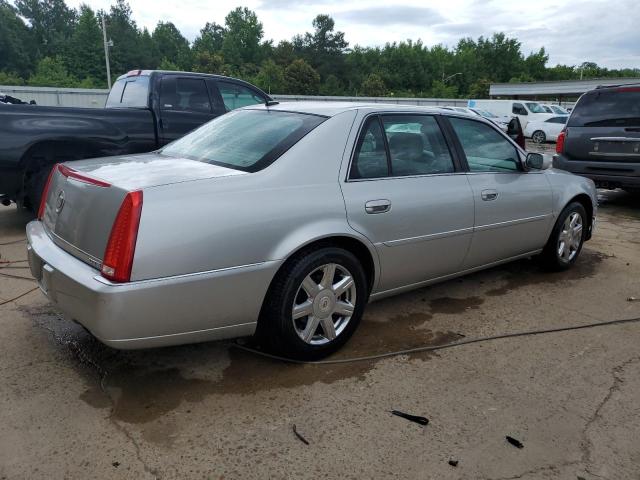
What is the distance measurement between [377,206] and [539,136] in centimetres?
2356

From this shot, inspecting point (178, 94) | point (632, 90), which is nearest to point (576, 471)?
point (178, 94)

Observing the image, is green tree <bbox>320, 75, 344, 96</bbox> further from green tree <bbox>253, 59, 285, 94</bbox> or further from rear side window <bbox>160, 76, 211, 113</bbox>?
rear side window <bbox>160, 76, 211, 113</bbox>

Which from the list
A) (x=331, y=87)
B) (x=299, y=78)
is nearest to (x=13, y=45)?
(x=299, y=78)

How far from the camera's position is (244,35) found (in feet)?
316

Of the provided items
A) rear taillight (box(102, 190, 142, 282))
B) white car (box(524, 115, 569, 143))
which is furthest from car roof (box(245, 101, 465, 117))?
white car (box(524, 115, 569, 143))

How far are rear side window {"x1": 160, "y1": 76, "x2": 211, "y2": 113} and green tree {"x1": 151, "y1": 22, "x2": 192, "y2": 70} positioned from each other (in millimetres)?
81409

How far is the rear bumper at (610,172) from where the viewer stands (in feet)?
24.6

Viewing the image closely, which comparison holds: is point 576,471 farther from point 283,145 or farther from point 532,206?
point 532,206

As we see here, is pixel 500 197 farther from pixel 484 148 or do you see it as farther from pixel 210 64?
pixel 210 64

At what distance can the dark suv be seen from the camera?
7445mm

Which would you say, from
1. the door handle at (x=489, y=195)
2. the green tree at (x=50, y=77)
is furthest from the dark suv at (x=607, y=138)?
the green tree at (x=50, y=77)

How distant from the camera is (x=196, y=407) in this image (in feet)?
8.84

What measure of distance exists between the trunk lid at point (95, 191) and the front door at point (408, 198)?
84cm

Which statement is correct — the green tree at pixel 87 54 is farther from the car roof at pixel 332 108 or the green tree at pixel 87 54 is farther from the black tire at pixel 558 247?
the black tire at pixel 558 247
